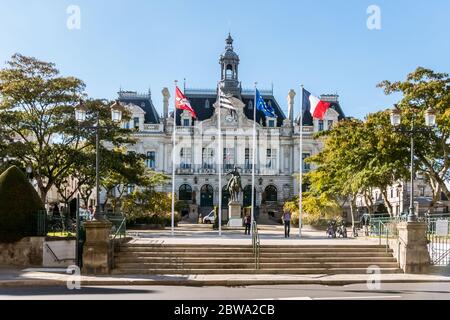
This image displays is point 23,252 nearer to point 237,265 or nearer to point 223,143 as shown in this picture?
point 237,265

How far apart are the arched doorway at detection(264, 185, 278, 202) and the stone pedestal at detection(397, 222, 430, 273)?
193 feet

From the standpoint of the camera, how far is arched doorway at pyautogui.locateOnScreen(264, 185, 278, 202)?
7938 cm

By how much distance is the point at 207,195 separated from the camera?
259ft

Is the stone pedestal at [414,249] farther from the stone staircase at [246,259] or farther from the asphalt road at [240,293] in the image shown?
the asphalt road at [240,293]

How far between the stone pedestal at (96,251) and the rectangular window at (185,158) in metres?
58.8

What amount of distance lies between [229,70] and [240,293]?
210 feet

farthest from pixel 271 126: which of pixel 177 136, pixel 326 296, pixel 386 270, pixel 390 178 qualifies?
pixel 326 296

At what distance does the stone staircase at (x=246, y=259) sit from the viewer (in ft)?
65.3

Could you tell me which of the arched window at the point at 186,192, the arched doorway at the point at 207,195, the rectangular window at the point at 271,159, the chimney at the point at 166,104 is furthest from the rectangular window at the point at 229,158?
the chimney at the point at 166,104

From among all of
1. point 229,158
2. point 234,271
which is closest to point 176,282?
point 234,271

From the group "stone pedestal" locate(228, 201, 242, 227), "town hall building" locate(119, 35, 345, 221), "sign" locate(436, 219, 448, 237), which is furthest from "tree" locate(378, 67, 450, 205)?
"town hall building" locate(119, 35, 345, 221)

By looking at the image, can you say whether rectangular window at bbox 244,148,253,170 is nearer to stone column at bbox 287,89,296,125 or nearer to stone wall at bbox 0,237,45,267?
stone column at bbox 287,89,296,125
